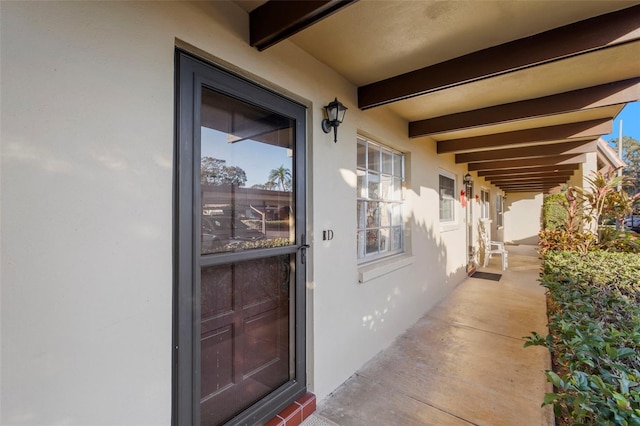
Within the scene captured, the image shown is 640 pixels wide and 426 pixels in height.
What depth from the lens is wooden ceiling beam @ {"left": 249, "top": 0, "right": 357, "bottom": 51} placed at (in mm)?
1559

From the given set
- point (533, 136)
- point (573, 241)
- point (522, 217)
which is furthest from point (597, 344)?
point (522, 217)

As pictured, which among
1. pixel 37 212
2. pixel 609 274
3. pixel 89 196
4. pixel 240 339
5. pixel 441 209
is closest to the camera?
pixel 37 212

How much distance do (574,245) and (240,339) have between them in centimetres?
592

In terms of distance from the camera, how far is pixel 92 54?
4.13 ft

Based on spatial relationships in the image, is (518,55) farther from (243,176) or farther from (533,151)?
(533,151)

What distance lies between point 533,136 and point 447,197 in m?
1.94

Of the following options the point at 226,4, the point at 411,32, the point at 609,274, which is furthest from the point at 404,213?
the point at 226,4

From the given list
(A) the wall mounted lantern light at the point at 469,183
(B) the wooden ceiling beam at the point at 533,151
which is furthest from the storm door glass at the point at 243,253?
(A) the wall mounted lantern light at the point at 469,183

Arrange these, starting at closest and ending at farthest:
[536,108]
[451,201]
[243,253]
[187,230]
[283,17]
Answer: [187,230] < [283,17] < [243,253] < [536,108] < [451,201]

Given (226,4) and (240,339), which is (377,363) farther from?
(226,4)

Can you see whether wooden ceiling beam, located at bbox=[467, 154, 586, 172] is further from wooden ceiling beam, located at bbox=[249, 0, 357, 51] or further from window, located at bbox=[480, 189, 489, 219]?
wooden ceiling beam, located at bbox=[249, 0, 357, 51]

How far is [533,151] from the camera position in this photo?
5.20 m

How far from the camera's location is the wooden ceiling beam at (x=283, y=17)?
1.56 metres

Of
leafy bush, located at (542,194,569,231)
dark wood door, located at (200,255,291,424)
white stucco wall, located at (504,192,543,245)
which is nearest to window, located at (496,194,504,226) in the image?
white stucco wall, located at (504,192,543,245)
